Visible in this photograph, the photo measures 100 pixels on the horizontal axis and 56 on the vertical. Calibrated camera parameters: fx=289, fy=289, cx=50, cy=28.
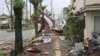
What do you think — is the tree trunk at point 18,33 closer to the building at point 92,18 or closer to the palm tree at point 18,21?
the palm tree at point 18,21

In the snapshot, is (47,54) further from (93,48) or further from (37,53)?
(93,48)

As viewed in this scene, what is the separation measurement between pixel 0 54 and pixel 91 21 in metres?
7.27

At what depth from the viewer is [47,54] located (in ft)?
54.6

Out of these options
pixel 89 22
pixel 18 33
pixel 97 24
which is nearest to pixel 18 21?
pixel 18 33

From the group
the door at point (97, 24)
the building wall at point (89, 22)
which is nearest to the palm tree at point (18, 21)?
the building wall at point (89, 22)

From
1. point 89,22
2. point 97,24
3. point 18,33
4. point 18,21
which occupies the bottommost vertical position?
point 18,33

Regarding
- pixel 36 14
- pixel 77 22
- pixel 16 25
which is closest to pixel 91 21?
pixel 77 22

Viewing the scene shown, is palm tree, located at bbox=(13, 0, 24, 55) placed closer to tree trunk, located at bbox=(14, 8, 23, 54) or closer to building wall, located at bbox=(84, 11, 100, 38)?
tree trunk, located at bbox=(14, 8, 23, 54)

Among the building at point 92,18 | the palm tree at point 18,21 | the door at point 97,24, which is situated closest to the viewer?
the palm tree at point 18,21

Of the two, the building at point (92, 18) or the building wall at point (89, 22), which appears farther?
the building wall at point (89, 22)

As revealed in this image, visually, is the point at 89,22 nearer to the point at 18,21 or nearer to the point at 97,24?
the point at 97,24

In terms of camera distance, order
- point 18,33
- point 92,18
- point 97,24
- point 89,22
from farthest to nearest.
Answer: point 89,22 → point 92,18 → point 97,24 → point 18,33

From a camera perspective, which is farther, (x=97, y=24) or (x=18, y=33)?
(x=97, y=24)

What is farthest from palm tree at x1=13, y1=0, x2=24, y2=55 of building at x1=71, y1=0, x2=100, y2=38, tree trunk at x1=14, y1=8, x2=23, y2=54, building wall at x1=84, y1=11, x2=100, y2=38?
building wall at x1=84, y1=11, x2=100, y2=38
